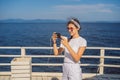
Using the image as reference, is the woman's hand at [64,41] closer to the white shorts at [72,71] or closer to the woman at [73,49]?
the woman at [73,49]

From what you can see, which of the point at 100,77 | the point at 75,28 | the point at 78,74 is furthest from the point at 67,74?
the point at 100,77

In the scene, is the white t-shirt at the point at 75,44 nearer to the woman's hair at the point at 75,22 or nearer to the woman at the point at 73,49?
the woman at the point at 73,49

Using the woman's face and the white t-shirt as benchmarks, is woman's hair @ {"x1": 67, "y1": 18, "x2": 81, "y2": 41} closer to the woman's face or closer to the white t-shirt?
the woman's face

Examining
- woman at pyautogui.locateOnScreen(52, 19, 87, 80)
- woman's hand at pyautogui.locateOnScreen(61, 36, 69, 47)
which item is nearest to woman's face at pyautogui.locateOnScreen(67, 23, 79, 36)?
woman at pyautogui.locateOnScreen(52, 19, 87, 80)

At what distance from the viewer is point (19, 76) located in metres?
5.16

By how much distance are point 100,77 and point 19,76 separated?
8.46 feet

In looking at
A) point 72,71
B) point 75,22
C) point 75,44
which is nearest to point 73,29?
→ point 75,22

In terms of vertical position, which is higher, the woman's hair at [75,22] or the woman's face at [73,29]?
the woman's hair at [75,22]

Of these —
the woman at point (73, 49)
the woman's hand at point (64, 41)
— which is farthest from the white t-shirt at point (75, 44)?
the woman's hand at point (64, 41)

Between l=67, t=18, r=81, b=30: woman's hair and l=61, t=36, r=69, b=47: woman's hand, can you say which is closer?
l=61, t=36, r=69, b=47: woman's hand

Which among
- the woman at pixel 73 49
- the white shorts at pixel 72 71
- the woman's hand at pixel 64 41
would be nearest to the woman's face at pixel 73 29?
the woman at pixel 73 49

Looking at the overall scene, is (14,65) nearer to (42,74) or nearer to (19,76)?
(19,76)

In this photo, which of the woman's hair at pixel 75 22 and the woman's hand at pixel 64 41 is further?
the woman's hair at pixel 75 22

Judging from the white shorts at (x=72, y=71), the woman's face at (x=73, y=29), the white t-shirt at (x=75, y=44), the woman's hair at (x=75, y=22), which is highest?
the woman's hair at (x=75, y=22)
